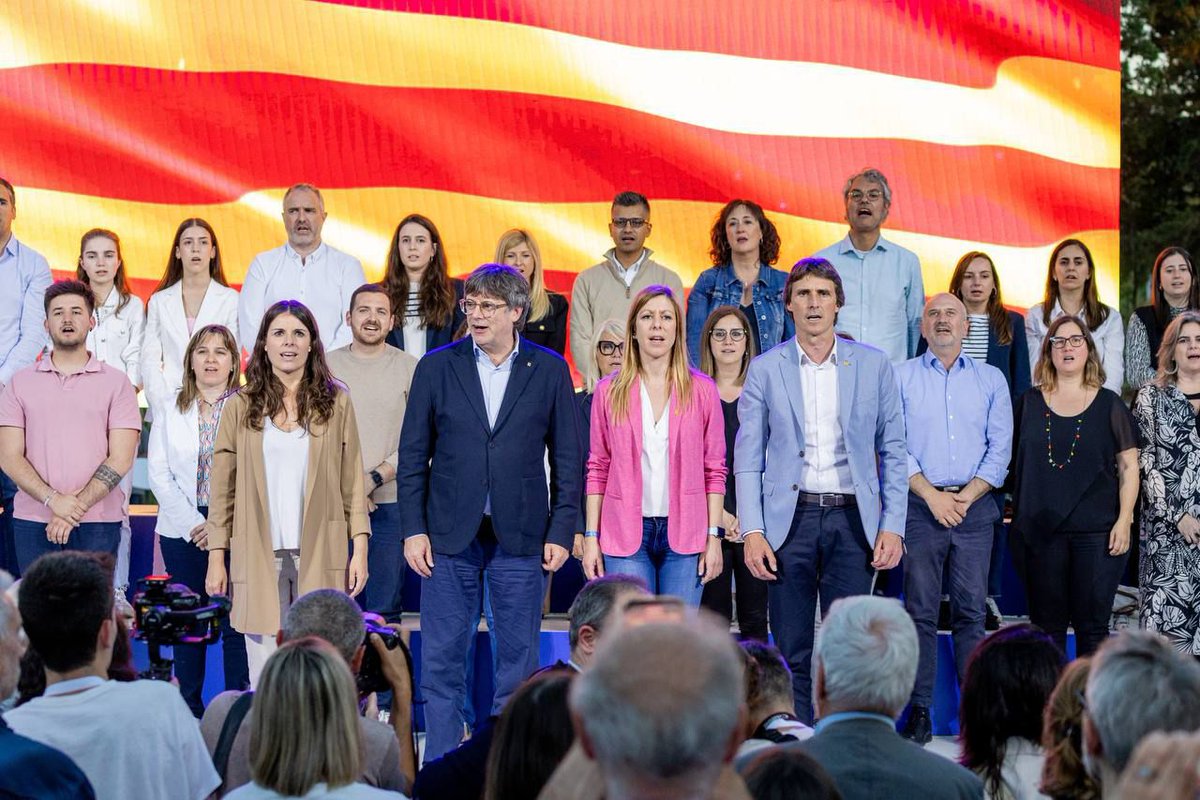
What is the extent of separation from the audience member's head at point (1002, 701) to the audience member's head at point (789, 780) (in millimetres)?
875

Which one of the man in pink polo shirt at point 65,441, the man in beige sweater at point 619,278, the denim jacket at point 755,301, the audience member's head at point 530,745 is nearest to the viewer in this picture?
the audience member's head at point 530,745

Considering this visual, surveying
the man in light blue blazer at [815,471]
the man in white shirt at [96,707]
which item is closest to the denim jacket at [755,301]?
the man in light blue blazer at [815,471]

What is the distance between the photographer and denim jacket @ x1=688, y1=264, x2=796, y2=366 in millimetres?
6434

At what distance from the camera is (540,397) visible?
4.94m

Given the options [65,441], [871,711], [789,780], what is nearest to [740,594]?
[65,441]

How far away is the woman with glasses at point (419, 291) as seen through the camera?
6309 millimetres

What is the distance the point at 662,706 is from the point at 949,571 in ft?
13.9

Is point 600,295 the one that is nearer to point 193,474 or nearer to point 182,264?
point 182,264

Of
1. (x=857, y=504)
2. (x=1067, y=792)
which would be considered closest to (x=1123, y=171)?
(x=857, y=504)

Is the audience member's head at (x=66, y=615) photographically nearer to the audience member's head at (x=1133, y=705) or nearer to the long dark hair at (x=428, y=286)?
the audience member's head at (x=1133, y=705)

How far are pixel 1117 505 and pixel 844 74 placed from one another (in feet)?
9.62

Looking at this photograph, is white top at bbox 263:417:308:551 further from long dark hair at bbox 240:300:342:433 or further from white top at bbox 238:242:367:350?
white top at bbox 238:242:367:350

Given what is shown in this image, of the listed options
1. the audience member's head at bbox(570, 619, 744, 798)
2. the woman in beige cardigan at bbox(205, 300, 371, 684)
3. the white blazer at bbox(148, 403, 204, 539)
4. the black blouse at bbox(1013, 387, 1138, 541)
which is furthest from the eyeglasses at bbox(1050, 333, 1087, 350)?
the audience member's head at bbox(570, 619, 744, 798)

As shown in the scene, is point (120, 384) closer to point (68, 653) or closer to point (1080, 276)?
point (68, 653)
